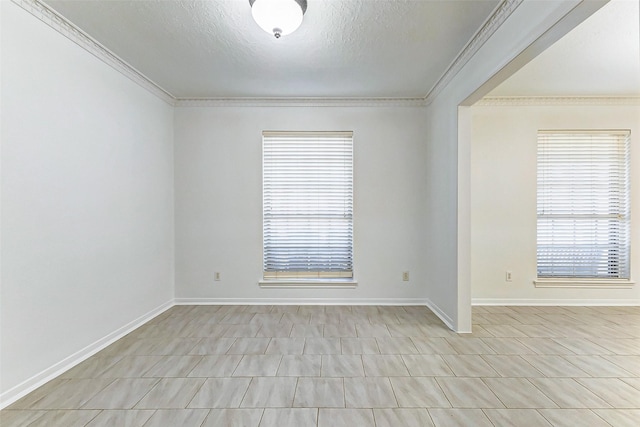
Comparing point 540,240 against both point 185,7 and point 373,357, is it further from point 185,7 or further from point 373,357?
point 185,7

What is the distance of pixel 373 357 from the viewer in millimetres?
2641

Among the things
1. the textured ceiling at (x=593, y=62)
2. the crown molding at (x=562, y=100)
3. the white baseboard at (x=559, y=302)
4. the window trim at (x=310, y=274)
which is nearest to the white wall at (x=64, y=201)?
the window trim at (x=310, y=274)

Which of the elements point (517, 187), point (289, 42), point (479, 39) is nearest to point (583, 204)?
point (517, 187)

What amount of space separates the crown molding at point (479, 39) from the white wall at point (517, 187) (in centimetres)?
103

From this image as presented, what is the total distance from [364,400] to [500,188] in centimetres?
332

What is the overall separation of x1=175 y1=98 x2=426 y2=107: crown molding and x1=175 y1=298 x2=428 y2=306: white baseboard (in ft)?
8.52

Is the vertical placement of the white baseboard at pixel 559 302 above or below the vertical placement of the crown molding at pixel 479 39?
below

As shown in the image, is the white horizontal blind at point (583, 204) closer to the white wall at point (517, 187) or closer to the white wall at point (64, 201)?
the white wall at point (517, 187)

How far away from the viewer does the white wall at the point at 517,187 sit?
4059 mm

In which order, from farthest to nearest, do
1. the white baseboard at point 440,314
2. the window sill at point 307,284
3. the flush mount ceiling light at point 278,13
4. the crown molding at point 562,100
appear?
the window sill at point 307,284
the crown molding at point 562,100
the white baseboard at point 440,314
the flush mount ceiling light at point 278,13

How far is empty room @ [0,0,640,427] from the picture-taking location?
2082 millimetres

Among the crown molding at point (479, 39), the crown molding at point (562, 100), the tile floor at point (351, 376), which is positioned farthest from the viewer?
the crown molding at point (562, 100)

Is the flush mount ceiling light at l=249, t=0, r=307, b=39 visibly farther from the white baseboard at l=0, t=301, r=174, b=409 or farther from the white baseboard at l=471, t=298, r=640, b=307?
the white baseboard at l=471, t=298, r=640, b=307

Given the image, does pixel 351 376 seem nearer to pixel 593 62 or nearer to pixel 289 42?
pixel 289 42
